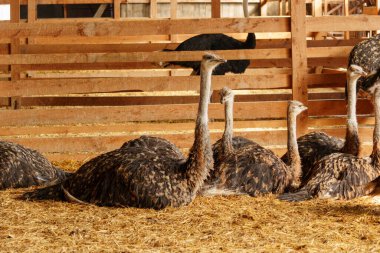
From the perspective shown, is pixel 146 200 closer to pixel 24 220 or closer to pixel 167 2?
pixel 24 220

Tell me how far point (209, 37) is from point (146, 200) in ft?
22.4

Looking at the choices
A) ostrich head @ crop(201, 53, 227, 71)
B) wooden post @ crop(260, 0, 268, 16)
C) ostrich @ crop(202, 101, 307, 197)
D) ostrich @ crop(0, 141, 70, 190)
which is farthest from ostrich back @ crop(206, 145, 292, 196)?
wooden post @ crop(260, 0, 268, 16)

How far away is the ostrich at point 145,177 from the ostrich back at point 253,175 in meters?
0.54

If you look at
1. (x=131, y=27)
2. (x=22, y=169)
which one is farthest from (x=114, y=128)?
(x=22, y=169)

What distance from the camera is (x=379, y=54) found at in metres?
10.0

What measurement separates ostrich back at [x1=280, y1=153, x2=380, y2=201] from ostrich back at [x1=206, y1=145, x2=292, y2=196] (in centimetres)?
24

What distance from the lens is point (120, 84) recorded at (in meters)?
9.59

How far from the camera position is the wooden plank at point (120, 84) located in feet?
31.3

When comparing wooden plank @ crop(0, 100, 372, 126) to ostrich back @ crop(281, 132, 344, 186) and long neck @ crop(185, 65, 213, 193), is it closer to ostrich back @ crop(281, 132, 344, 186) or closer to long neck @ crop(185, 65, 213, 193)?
ostrich back @ crop(281, 132, 344, 186)

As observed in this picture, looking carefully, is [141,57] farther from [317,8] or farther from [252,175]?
[317,8]

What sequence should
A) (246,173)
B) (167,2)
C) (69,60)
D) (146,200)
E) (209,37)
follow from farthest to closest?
(167,2) < (209,37) < (69,60) < (246,173) < (146,200)

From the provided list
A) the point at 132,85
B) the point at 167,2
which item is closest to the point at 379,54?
the point at 132,85

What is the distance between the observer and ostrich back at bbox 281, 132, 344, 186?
325 inches

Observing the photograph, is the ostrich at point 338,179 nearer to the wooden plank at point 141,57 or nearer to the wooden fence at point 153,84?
the wooden fence at point 153,84
